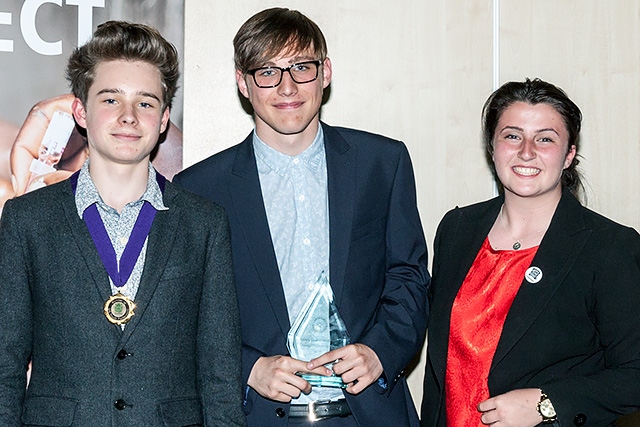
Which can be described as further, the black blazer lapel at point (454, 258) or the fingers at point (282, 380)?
the black blazer lapel at point (454, 258)

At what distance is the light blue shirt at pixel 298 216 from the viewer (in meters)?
2.70

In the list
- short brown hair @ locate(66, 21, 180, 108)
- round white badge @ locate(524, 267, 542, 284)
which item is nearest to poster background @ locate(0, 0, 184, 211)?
short brown hair @ locate(66, 21, 180, 108)

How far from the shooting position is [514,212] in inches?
110

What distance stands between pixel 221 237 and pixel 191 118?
37.5 inches

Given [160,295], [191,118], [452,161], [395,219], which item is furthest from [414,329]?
[191,118]

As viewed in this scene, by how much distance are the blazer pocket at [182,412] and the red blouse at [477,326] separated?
2.61ft

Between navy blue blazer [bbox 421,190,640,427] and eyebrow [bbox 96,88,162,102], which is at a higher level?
eyebrow [bbox 96,88,162,102]

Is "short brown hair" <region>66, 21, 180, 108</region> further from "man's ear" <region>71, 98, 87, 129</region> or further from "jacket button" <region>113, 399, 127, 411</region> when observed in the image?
"jacket button" <region>113, 399, 127, 411</region>

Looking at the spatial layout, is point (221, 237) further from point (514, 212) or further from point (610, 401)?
point (610, 401)

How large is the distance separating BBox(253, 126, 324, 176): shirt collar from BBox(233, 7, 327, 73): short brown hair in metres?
0.26

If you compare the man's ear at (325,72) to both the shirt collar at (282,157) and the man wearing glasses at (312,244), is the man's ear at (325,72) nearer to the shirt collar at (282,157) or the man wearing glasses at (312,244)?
the man wearing glasses at (312,244)

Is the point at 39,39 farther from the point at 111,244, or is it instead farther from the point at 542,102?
the point at 542,102

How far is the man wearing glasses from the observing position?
259 cm

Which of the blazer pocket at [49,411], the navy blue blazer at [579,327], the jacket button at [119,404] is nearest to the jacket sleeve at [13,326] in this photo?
the blazer pocket at [49,411]
